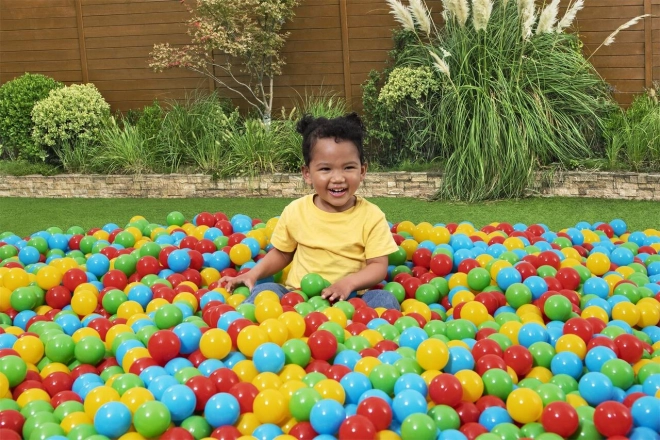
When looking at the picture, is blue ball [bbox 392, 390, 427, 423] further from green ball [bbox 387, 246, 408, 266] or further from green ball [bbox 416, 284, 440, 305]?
green ball [bbox 387, 246, 408, 266]

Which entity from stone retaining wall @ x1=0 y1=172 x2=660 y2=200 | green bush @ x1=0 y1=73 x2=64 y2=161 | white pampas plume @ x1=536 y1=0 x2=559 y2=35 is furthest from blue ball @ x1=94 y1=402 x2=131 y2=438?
green bush @ x1=0 y1=73 x2=64 y2=161

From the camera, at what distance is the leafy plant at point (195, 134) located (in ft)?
25.4

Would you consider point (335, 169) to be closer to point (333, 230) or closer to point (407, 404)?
point (333, 230)

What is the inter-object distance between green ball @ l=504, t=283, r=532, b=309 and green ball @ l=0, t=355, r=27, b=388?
1969 millimetres

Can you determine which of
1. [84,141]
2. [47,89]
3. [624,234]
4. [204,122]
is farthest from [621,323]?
[47,89]

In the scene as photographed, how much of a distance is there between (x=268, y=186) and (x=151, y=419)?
519 cm

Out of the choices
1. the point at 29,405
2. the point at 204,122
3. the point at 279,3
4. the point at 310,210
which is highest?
the point at 279,3

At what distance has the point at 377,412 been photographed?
219 cm

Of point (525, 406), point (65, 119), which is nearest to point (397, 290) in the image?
point (525, 406)

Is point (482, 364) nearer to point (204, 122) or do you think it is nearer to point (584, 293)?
point (584, 293)

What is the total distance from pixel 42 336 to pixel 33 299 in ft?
2.08

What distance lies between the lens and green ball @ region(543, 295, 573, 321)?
120 inches

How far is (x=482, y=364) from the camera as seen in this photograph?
2535 mm

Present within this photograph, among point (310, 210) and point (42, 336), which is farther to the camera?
point (310, 210)
